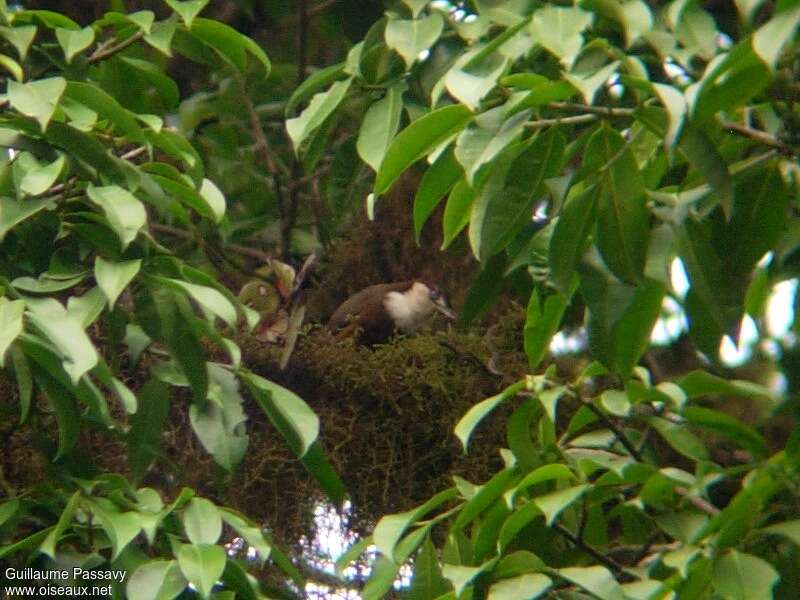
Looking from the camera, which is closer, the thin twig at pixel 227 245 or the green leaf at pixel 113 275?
the green leaf at pixel 113 275

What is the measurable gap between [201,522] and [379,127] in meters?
0.69

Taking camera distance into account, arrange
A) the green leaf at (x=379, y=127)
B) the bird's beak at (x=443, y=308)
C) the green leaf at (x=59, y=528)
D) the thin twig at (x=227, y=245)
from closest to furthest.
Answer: the green leaf at (x=59, y=528) → the green leaf at (x=379, y=127) → the thin twig at (x=227, y=245) → the bird's beak at (x=443, y=308)

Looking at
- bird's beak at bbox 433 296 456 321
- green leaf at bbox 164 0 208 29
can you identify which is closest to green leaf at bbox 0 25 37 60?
green leaf at bbox 164 0 208 29

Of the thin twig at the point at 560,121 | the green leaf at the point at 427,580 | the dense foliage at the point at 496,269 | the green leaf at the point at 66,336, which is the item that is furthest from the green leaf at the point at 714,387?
the green leaf at the point at 66,336

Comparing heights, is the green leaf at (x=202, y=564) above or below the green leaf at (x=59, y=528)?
above

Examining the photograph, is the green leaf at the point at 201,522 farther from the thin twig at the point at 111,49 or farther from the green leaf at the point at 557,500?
the thin twig at the point at 111,49

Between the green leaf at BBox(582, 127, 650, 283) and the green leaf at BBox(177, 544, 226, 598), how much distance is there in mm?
745

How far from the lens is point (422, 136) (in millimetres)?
1592

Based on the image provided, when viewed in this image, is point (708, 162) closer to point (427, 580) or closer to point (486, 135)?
point (486, 135)

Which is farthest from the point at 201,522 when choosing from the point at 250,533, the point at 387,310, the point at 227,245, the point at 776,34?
the point at 227,245

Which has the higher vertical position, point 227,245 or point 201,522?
point 201,522

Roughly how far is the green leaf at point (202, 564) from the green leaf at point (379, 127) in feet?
2.07

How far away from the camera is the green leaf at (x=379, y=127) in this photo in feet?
6.59

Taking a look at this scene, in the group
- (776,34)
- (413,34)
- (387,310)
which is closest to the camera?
(776,34)
